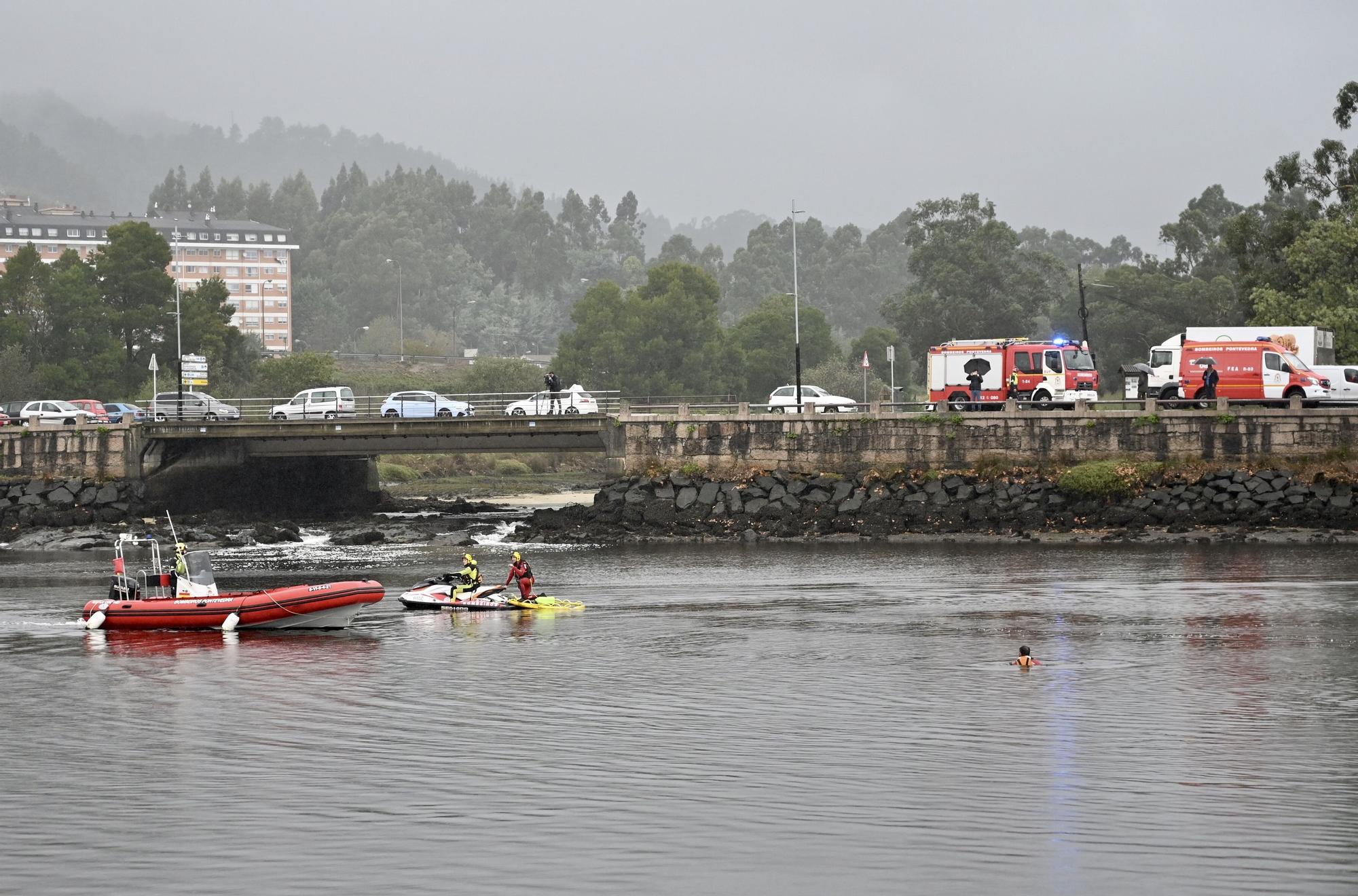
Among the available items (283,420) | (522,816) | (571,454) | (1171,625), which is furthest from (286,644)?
(571,454)

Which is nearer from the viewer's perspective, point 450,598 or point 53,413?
point 450,598

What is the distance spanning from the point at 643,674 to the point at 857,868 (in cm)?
1277

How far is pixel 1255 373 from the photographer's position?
58.5 m

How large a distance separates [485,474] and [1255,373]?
5412 centimetres

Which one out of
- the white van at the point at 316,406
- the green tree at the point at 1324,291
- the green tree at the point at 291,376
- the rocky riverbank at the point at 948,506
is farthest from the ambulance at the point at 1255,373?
the green tree at the point at 291,376

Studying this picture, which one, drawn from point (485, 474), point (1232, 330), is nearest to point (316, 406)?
point (485, 474)

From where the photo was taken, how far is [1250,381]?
5869 cm

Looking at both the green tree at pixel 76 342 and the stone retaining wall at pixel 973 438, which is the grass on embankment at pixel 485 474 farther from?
the stone retaining wall at pixel 973 438

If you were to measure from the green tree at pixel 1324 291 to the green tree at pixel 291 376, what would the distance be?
209ft

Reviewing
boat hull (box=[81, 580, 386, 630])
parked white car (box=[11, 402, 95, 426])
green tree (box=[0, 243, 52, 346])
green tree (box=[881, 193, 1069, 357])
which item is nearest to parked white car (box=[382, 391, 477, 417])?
parked white car (box=[11, 402, 95, 426])

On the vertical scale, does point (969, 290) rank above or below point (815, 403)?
above

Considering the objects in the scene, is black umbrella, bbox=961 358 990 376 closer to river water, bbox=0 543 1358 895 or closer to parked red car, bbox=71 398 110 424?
river water, bbox=0 543 1358 895

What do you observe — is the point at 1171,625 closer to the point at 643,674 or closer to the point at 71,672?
the point at 643,674

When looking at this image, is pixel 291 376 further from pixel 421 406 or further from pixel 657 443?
pixel 657 443
